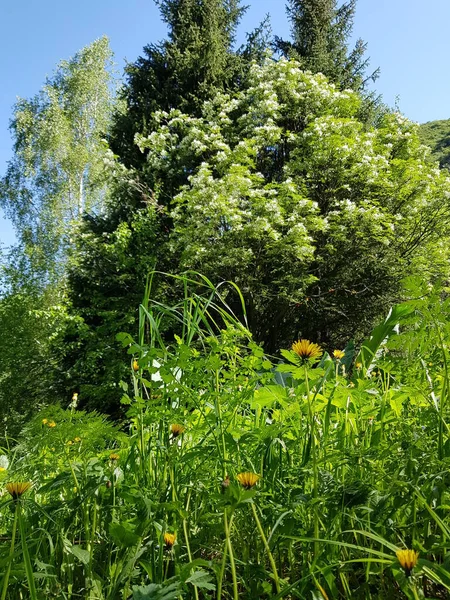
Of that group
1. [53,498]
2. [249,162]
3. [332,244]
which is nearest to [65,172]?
[249,162]

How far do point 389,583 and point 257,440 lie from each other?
32 cm

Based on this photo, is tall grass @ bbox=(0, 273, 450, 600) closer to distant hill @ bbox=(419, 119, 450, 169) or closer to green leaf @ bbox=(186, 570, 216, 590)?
green leaf @ bbox=(186, 570, 216, 590)

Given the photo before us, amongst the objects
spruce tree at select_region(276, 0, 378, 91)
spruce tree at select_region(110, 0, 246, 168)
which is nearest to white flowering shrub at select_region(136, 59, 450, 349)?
spruce tree at select_region(110, 0, 246, 168)

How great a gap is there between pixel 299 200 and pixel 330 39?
6.49m

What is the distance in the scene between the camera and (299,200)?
362 inches

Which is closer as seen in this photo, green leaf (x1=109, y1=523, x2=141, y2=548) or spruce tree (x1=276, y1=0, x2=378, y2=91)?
green leaf (x1=109, y1=523, x2=141, y2=548)

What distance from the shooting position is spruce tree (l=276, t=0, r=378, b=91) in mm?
12578

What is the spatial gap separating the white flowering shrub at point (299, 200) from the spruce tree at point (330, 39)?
93.8 inches

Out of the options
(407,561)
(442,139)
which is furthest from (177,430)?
(442,139)

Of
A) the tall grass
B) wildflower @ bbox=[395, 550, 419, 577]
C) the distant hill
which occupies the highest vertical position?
the distant hill

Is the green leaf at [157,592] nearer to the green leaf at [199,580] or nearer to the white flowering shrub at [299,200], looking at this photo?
the green leaf at [199,580]

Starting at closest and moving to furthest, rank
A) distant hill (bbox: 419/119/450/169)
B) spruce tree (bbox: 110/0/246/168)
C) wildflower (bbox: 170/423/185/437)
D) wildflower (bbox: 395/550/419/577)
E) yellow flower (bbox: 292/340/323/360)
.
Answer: wildflower (bbox: 395/550/419/577), yellow flower (bbox: 292/340/323/360), wildflower (bbox: 170/423/185/437), spruce tree (bbox: 110/0/246/168), distant hill (bbox: 419/119/450/169)

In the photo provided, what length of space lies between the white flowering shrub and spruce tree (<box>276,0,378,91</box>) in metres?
2.38

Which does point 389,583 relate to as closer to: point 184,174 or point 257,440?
point 257,440
